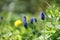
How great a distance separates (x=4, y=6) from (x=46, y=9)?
210 cm

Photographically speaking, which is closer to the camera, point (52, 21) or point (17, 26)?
point (52, 21)

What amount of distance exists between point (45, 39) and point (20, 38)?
1.40 feet

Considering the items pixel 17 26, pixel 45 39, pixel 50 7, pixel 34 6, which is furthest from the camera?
pixel 34 6

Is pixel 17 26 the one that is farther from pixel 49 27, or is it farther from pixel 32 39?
pixel 49 27

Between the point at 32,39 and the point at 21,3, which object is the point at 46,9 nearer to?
the point at 32,39

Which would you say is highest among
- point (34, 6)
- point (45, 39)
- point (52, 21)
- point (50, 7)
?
point (34, 6)

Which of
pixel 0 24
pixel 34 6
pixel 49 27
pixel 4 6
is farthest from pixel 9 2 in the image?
pixel 49 27

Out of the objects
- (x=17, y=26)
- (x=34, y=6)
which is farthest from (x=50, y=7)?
(x=34, y=6)

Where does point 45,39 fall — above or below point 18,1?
below

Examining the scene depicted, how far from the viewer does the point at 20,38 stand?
245 centimetres

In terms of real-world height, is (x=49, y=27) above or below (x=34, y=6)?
below

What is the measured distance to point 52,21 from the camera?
7.06 feet

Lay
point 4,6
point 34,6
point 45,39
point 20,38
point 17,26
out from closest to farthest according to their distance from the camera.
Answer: point 45,39 → point 20,38 → point 17,26 → point 34,6 → point 4,6

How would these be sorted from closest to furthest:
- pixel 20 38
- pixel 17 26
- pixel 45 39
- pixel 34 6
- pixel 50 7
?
1. pixel 45 39
2. pixel 50 7
3. pixel 20 38
4. pixel 17 26
5. pixel 34 6
